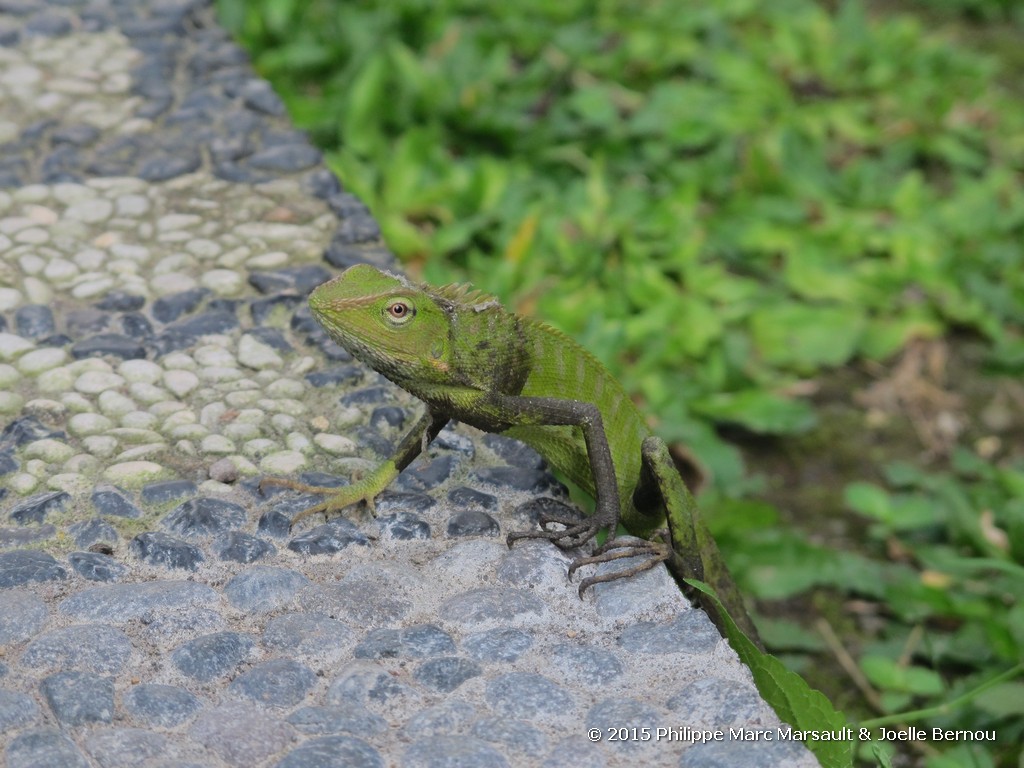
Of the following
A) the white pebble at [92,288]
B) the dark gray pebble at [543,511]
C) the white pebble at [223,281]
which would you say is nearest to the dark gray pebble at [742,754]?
the dark gray pebble at [543,511]

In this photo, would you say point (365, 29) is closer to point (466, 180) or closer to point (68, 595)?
point (466, 180)

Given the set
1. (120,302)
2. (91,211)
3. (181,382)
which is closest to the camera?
(181,382)

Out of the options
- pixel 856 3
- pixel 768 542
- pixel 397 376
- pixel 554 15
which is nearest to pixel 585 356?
pixel 397 376

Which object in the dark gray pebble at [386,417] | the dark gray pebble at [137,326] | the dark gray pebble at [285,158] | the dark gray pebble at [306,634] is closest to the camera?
the dark gray pebble at [306,634]

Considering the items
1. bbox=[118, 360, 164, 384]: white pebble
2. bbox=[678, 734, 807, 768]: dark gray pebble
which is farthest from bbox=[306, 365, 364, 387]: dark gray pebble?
bbox=[678, 734, 807, 768]: dark gray pebble

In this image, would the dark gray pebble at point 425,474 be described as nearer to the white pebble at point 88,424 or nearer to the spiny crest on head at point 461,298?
the spiny crest on head at point 461,298

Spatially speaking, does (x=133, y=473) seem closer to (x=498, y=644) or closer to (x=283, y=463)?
(x=283, y=463)

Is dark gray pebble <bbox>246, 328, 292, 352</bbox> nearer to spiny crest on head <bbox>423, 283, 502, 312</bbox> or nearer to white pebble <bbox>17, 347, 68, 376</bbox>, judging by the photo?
white pebble <bbox>17, 347, 68, 376</bbox>

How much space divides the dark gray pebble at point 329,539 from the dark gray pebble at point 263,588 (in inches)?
4.4

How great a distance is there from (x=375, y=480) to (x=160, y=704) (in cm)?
84

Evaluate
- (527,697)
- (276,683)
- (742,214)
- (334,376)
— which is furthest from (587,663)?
(742,214)

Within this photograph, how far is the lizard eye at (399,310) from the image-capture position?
2.86 metres

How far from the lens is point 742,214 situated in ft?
19.9

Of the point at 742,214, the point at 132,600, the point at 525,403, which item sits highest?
the point at 525,403
